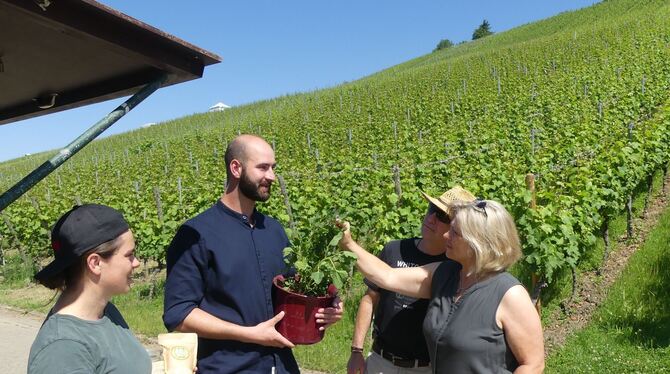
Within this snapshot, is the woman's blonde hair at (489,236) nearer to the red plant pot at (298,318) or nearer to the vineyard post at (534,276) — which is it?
the red plant pot at (298,318)

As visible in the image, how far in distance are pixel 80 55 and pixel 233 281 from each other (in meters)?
1.04

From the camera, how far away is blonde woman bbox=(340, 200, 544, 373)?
2.24 metres

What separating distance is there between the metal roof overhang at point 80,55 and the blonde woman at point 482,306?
104cm

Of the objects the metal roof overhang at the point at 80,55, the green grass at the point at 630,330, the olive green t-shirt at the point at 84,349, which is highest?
the metal roof overhang at the point at 80,55

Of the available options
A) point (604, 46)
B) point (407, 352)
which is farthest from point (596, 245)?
point (604, 46)

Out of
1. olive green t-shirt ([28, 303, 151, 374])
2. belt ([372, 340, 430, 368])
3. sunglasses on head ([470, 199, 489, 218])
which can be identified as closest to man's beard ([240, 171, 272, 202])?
olive green t-shirt ([28, 303, 151, 374])

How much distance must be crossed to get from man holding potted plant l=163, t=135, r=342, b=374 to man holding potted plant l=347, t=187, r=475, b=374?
23.4 inches

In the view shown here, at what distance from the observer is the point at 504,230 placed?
7.70ft

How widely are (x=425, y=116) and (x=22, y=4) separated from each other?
1918cm

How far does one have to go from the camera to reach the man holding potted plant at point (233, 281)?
2.26 metres

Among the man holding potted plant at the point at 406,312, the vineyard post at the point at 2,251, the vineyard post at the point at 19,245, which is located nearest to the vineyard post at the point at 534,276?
the man holding potted plant at the point at 406,312

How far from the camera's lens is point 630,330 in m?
5.44

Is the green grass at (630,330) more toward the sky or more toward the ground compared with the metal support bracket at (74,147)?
more toward the ground

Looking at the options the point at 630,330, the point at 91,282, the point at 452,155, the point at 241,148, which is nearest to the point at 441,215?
the point at 241,148
